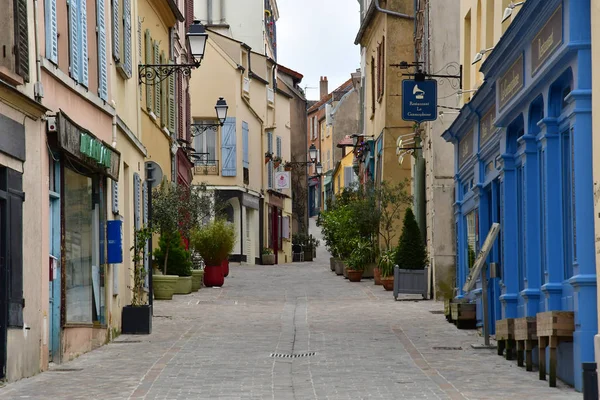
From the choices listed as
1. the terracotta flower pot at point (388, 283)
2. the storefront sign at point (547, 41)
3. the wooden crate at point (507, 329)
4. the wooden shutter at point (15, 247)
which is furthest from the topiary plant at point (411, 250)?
the wooden shutter at point (15, 247)

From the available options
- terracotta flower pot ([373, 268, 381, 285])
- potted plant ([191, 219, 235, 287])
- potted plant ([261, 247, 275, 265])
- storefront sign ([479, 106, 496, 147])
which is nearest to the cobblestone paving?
storefront sign ([479, 106, 496, 147])

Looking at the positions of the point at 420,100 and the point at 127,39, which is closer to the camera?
the point at 127,39

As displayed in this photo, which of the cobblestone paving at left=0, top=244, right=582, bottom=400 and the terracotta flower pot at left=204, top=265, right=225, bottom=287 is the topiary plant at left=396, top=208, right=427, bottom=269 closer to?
the cobblestone paving at left=0, top=244, right=582, bottom=400

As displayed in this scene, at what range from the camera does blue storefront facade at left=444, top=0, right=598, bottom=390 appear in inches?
435

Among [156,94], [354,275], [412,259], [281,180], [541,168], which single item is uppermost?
[156,94]

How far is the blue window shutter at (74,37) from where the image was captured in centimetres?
1501

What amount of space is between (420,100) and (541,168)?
404 inches

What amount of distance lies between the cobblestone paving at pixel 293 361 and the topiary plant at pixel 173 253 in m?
2.36

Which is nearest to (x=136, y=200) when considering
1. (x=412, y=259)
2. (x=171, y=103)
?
(x=412, y=259)

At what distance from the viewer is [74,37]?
50.0 ft

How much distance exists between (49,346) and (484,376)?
5.00 meters

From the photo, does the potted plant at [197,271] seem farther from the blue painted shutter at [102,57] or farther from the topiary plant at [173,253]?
the blue painted shutter at [102,57]

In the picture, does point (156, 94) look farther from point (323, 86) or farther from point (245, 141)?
point (323, 86)

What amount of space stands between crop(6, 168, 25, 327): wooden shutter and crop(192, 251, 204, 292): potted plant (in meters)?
16.4
